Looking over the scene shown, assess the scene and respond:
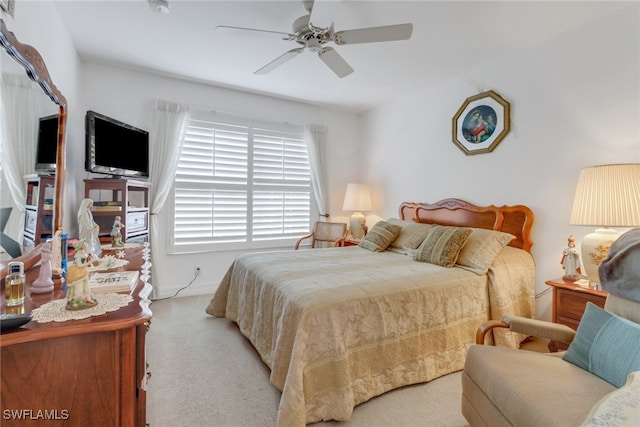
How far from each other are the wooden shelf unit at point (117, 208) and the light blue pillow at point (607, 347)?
341cm

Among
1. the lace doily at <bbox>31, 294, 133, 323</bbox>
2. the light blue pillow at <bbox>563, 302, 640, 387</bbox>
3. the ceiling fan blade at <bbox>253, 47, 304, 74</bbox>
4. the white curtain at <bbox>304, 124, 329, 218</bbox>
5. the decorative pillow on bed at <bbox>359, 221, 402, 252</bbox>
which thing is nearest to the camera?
the lace doily at <bbox>31, 294, 133, 323</bbox>

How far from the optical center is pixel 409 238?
3.21m

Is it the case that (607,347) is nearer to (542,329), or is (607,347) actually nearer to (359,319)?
(542,329)

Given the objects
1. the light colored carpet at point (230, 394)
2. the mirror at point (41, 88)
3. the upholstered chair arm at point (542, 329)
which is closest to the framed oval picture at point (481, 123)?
the upholstered chair arm at point (542, 329)

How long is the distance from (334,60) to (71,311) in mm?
Result: 2278

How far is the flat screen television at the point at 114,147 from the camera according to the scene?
2.63 meters

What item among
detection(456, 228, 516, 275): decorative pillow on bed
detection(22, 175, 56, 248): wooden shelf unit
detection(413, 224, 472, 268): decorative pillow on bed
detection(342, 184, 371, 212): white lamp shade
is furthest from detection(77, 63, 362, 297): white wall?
detection(456, 228, 516, 275): decorative pillow on bed

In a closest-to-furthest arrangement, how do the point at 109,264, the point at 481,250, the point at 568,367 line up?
the point at 568,367, the point at 109,264, the point at 481,250

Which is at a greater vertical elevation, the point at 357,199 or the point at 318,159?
the point at 318,159

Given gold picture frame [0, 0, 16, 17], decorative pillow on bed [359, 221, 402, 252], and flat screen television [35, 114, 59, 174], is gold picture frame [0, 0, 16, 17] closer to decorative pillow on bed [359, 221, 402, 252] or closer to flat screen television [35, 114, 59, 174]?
flat screen television [35, 114, 59, 174]

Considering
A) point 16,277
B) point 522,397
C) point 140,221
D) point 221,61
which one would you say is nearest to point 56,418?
point 16,277

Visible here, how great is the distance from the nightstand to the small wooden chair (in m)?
2.59

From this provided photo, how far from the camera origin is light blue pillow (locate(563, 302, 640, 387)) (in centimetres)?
122

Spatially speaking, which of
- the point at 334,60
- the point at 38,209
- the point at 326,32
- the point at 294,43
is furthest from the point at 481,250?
the point at 38,209
